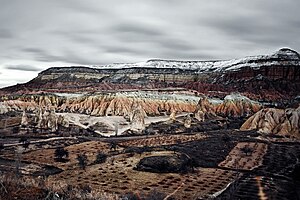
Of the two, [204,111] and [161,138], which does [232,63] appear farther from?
[161,138]

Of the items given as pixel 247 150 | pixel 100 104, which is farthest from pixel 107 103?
pixel 247 150

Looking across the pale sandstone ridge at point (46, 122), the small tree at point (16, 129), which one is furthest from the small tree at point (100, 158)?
the small tree at point (16, 129)

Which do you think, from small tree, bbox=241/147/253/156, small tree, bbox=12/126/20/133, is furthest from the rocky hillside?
small tree, bbox=241/147/253/156

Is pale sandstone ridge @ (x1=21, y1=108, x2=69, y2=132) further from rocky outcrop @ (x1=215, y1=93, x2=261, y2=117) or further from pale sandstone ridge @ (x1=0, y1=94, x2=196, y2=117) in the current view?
rocky outcrop @ (x1=215, y1=93, x2=261, y2=117)

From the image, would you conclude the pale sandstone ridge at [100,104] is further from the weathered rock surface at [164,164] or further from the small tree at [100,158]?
the weathered rock surface at [164,164]

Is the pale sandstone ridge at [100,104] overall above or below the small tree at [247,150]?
above

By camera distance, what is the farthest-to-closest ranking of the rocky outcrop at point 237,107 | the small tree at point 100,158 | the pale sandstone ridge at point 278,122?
the rocky outcrop at point 237,107
the pale sandstone ridge at point 278,122
the small tree at point 100,158
